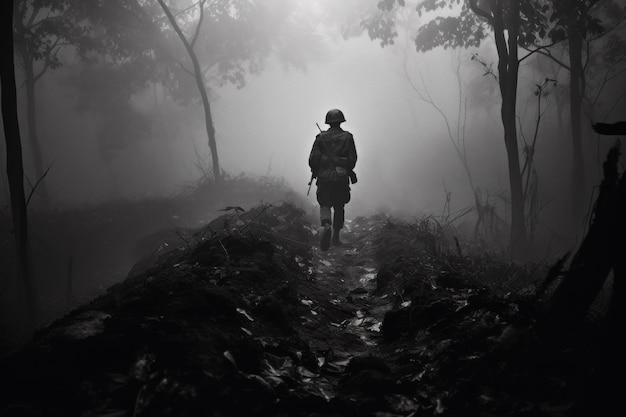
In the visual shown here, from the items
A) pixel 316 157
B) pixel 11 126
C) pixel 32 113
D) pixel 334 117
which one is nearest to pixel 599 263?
pixel 316 157

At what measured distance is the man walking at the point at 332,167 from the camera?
289 inches

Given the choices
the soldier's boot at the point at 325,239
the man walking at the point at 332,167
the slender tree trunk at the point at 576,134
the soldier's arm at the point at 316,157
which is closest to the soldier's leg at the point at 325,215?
the man walking at the point at 332,167

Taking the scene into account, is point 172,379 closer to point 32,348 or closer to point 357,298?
point 32,348

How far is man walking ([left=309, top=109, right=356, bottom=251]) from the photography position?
24.0ft

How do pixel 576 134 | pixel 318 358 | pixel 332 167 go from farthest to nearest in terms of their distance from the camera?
pixel 576 134
pixel 332 167
pixel 318 358

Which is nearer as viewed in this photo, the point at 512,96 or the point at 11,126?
the point at 11,126

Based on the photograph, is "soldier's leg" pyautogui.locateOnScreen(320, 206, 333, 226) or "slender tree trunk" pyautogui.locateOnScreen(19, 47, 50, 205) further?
"slender tree trunk" pyautogui.locateOnScreen(19, 47, 50, 205)

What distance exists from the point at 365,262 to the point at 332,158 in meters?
2.18

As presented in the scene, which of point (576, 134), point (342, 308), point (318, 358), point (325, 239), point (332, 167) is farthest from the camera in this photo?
point (576, 134)

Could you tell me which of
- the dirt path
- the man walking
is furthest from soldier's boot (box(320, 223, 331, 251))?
the dirt path

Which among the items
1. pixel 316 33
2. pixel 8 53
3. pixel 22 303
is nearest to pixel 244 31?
pixel 316 33

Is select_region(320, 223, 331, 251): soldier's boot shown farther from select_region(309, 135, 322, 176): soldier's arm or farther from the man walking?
select_region(309, 135, 322, 176): soldier's arm

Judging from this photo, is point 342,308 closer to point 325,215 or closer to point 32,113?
point 325,215

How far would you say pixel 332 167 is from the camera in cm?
737
